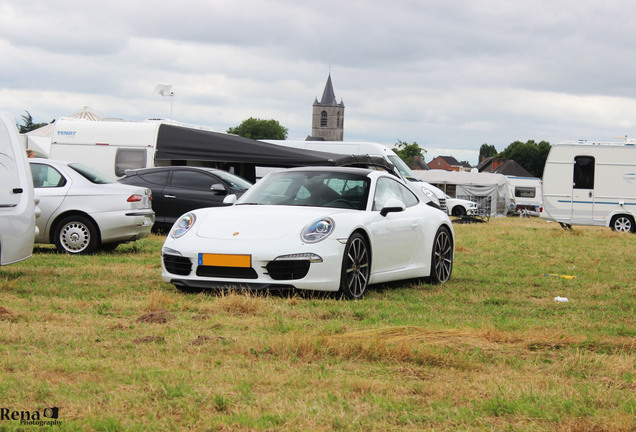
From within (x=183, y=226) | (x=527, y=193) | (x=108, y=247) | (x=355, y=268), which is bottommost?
(x=108, y=247)

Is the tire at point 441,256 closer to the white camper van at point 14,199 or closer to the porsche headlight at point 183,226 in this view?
the porsche headlight at point 183,226

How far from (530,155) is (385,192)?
12432cm

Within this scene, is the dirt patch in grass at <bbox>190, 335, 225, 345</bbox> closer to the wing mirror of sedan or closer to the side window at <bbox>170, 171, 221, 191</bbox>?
the wing mirror of sedan

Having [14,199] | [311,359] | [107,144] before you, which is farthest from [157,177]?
[311,359]

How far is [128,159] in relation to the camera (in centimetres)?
2106

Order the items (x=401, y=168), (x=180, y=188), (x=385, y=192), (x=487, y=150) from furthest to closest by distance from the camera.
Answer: (x=487, y=150) → (x=401, y=168) → (x=180, y=188) → (x=385, y=192)

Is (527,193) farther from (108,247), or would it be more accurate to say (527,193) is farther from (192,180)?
(108,247)

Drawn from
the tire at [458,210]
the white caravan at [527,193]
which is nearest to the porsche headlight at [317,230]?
the tire at [458,210]

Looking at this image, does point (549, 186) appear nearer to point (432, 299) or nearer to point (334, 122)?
point (432, 299)

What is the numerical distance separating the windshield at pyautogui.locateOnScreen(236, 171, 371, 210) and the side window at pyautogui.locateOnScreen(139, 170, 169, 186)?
7864 millimetres

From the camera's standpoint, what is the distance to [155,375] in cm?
427

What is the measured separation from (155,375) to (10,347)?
122 centimetres

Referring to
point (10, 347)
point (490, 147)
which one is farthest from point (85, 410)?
point (490, 147)

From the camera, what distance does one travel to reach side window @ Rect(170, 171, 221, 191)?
16.5 meters
